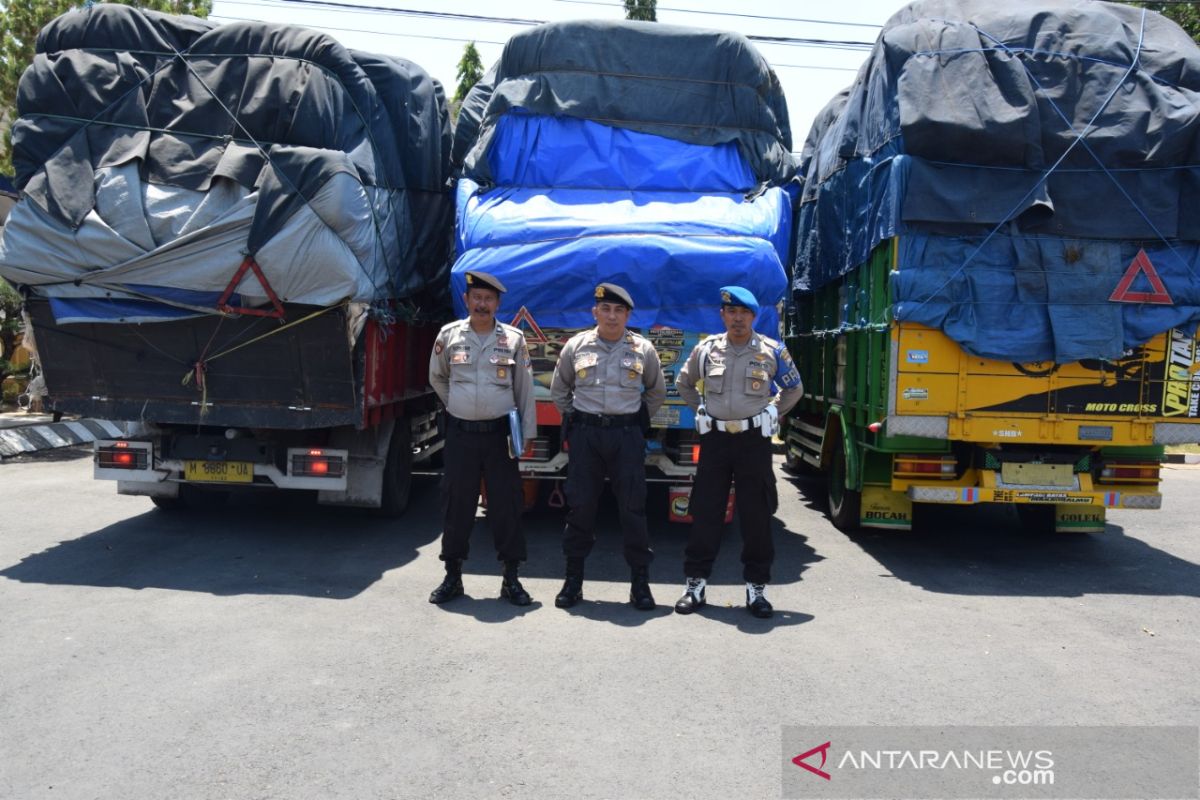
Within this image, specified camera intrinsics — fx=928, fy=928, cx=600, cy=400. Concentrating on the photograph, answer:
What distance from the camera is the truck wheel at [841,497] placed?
805cm

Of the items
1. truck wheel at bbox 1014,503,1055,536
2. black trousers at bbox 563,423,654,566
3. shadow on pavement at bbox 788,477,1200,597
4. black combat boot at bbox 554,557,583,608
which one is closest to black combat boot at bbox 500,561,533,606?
black combat boot at bbox 554,557,583,608

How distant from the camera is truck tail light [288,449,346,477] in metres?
6.95

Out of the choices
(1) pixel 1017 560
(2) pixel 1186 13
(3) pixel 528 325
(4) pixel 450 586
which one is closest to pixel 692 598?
(4) pixel 450 586

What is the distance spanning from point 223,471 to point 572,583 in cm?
304

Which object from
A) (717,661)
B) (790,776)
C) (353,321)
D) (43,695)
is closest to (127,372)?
(353,321)

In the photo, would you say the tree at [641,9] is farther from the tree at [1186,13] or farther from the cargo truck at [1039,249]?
the cargo truck at [1039,249]

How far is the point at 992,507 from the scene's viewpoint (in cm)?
995

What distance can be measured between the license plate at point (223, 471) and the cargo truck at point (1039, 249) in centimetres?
478

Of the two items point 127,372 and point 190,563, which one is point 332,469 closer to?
point 190,563

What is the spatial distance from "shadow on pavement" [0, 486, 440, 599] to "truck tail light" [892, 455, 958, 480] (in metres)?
3.76

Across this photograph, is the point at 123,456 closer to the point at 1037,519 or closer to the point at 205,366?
the point at 205,366

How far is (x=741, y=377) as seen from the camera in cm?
569

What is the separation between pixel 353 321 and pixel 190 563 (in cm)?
206

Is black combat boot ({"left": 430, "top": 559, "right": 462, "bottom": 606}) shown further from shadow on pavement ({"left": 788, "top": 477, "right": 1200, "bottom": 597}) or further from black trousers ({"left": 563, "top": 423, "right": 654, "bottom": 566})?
shadow on pavement ({"left": 788, "top": 477, "right": 1200, "bottom": 597})
